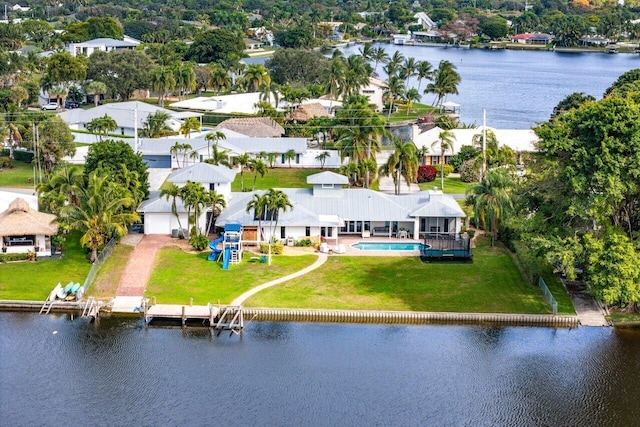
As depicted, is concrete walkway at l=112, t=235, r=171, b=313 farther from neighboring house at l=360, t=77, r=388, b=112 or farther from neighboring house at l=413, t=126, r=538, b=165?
neighboring house at l=360, t=77, r=388, b=112

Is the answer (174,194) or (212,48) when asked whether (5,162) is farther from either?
(212,48)

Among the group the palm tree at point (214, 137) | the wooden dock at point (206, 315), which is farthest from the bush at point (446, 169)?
the wooden dock at point (206, 315)

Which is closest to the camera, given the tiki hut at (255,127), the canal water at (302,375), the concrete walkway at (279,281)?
the canal water at (302,375)

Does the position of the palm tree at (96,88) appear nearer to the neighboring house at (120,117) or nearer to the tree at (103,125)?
the neighboring house at (120,117)

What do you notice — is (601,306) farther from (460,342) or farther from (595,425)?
(595,425)

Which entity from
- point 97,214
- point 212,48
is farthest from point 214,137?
point 212,48

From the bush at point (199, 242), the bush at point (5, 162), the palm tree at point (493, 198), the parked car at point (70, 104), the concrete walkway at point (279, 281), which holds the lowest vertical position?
the concrete walkway at point (279, 281)

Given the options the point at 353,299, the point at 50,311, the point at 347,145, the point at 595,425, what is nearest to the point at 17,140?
the point at 347,145
